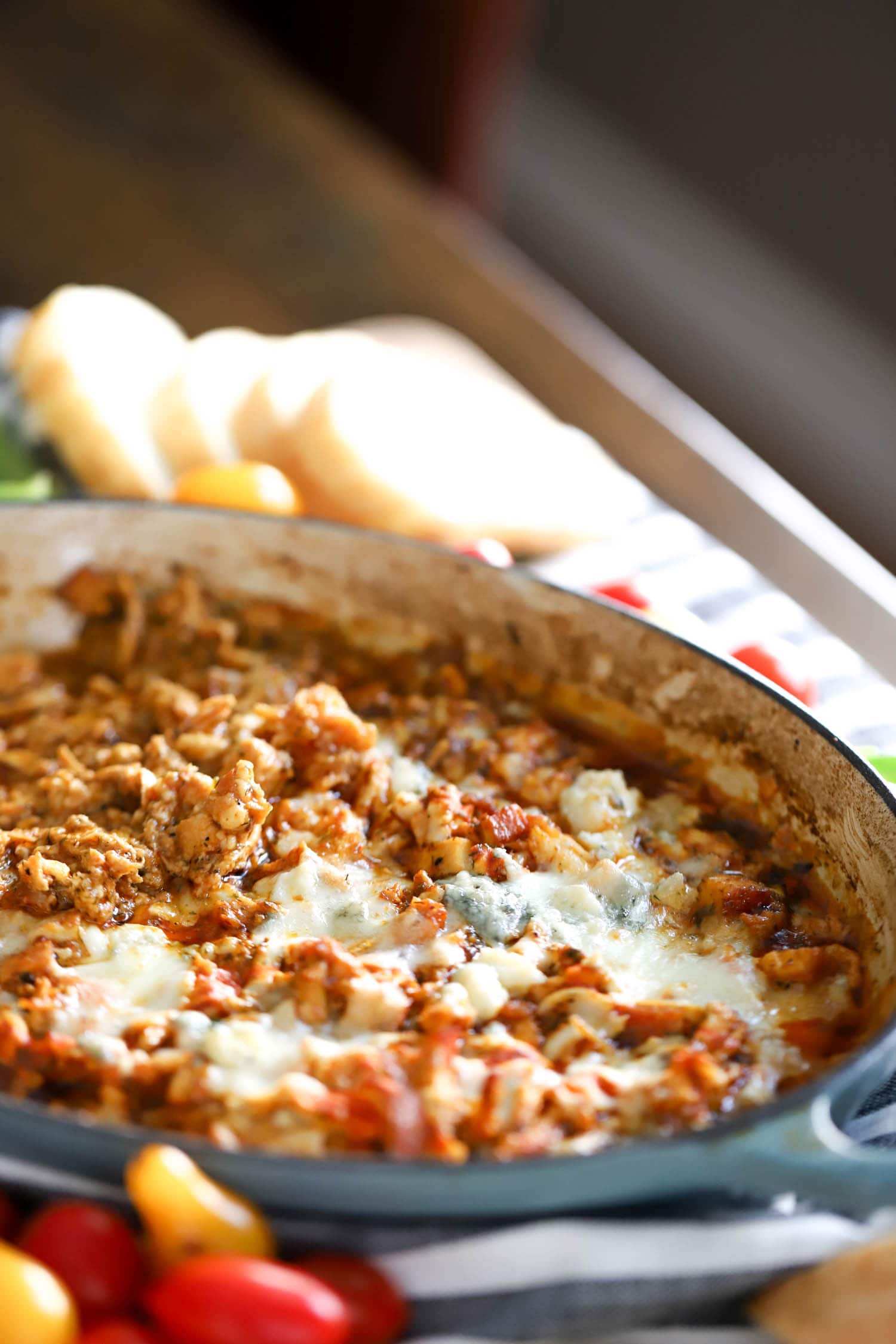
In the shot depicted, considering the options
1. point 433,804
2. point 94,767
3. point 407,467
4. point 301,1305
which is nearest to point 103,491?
point 407,467

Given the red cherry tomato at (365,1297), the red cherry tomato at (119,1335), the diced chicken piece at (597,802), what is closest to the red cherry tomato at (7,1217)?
the red cherry tomato at (119,1335)

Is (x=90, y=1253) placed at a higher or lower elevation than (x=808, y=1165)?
lower

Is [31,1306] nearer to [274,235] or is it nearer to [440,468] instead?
[440,468]

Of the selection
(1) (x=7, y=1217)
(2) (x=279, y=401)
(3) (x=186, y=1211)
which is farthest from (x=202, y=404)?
(3) (x=186, y=1211)

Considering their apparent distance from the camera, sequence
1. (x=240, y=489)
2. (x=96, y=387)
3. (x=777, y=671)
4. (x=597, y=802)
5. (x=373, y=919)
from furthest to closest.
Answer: (x=96, y=387)
(x=240, y=489)
(x=777, y=671)
(x=597, y=802)
(x=373, y=919)

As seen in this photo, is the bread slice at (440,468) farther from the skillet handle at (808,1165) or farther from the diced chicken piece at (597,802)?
the skillet handle at (808,1165)

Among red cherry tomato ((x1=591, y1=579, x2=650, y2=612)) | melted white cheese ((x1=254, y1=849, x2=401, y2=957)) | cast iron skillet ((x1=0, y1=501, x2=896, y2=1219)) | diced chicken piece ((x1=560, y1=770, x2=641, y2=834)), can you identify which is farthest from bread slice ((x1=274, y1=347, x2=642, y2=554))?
melted white cheese ((x1=254, y1=849, x2=401, y2=957))
